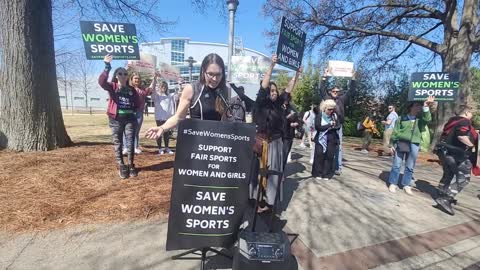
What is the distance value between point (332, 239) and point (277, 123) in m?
1.71

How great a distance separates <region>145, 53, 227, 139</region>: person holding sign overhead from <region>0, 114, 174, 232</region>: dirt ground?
5.67 feet

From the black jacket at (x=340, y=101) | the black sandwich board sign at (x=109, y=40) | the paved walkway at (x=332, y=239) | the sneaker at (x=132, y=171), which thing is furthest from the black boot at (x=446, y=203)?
the black sandwich board sign at (x=109, y=40)

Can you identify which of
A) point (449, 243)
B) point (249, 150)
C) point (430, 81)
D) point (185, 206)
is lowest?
point (449, 243)

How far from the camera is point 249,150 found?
2848 millimetres

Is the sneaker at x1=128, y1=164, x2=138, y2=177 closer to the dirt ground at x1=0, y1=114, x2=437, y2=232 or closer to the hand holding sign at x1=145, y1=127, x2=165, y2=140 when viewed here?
the dirt ground at x1=0, y1=114, x2=437, y2=232

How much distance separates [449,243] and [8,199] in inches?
225

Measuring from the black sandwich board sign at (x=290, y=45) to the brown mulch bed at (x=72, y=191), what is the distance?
116 inches

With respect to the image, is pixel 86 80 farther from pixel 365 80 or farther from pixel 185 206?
pixel 185 206

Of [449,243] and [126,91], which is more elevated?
[126,91]

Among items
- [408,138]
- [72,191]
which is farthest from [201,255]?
[408,138]

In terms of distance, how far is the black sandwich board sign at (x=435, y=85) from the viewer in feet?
27.0

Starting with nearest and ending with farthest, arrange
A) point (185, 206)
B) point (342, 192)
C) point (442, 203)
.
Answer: point (185, 206), point (442, 203), point (342, 192)

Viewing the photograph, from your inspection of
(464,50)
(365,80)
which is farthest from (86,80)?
(464,50)

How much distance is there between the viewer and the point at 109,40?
6.38m
